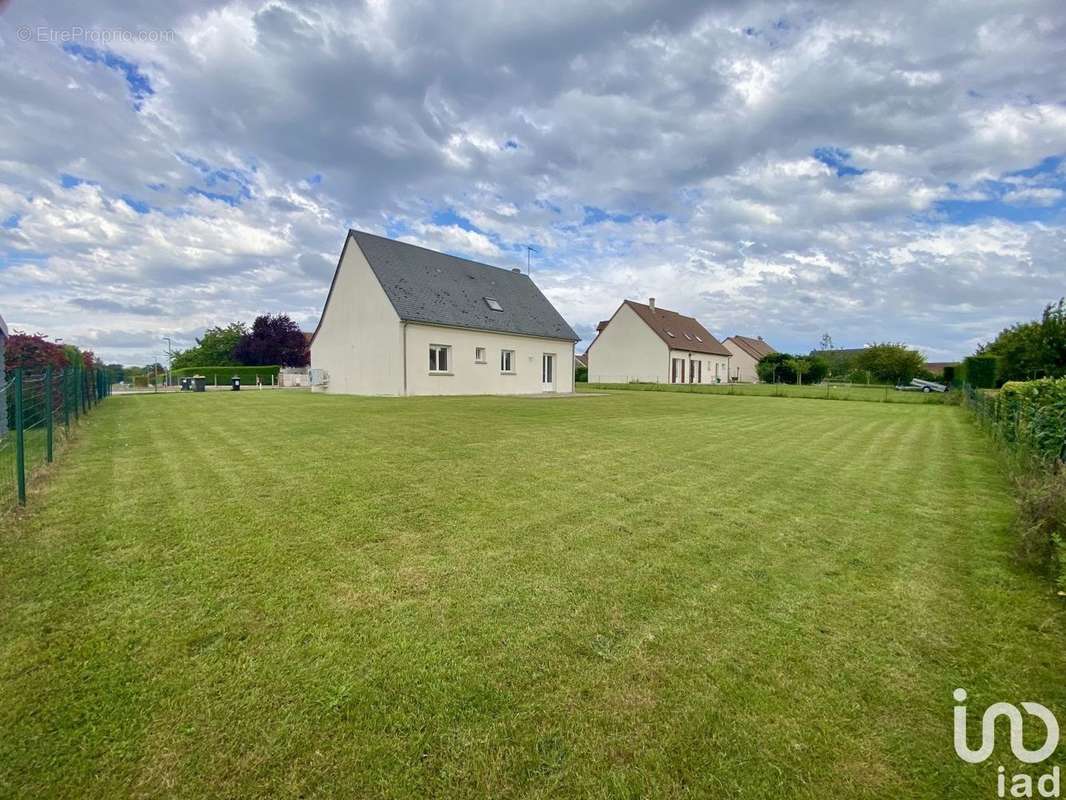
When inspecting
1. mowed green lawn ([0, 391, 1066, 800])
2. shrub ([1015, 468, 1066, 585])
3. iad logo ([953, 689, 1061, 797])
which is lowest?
iad logo ([953, 689, 1061, 797])

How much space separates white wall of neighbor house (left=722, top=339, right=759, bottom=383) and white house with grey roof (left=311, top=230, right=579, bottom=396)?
4327cm

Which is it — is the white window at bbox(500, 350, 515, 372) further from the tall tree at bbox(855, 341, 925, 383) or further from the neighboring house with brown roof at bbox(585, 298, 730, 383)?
the tall tree at bbox(855, 341, 925, 383)

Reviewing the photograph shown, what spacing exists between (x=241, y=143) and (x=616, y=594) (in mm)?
17738

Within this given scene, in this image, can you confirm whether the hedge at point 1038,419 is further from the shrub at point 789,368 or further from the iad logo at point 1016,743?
the shrub at point 789,368

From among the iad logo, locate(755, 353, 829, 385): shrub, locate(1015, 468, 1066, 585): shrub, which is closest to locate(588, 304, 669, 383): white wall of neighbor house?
locate(755, 353, 829, 385): shrub

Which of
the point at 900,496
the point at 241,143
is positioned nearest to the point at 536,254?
the point at 241,143

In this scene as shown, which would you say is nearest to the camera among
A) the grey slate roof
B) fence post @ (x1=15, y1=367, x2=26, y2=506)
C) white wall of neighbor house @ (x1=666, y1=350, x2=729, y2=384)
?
fence post @ (x1=15, y1=367, x2=26, y2=506)

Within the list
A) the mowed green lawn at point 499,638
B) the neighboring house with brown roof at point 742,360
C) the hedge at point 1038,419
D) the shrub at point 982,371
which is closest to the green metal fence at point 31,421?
the mowed green lawn at point 499,638

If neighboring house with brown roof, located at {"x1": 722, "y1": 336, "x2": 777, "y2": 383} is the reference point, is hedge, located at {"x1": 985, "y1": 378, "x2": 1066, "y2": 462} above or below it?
below

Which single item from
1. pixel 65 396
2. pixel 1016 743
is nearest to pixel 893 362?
pixel 1016 743

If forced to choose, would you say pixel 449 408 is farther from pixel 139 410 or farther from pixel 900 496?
pixel 900 496

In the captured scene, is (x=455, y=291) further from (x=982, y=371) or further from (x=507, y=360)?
(x=982, y=371)

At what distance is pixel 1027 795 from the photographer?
1.89 m

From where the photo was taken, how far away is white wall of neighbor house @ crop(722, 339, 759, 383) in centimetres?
6192
